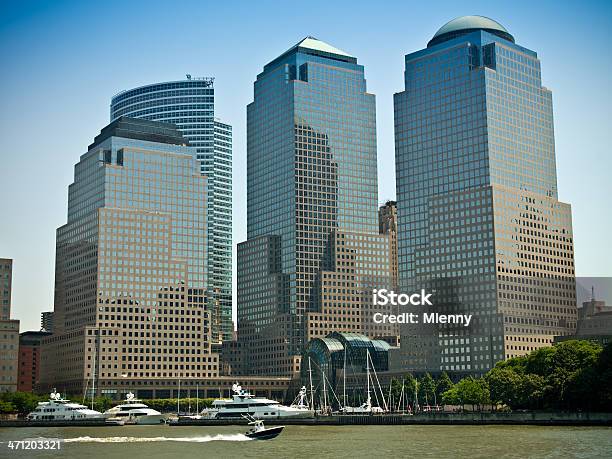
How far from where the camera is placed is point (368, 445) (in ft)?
453

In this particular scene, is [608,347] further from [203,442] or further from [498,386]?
[203,442]

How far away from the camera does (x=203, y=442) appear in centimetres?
15562

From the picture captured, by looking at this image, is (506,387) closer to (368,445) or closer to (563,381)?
(563,381)

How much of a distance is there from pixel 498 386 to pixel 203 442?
67923 mm

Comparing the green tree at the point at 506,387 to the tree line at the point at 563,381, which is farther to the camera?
the green tree at the point at 506,387

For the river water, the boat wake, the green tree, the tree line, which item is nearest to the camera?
the river water

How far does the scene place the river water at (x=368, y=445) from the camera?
4796 inches

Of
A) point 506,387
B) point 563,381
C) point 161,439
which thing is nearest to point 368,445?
point 161,439

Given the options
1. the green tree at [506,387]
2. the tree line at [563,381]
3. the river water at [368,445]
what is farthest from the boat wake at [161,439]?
the tree line at [563,381]

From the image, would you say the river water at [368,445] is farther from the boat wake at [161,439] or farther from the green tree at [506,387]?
the green tree at [506,387]

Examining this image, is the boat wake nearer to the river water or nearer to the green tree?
the river water

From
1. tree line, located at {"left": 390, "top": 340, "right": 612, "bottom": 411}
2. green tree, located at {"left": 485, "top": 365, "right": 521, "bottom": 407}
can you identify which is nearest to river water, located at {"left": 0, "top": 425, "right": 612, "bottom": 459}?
tree line, located at {"left": 390, "top": 340, "right": 612, "bottom": 411}

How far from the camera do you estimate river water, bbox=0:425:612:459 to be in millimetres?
121812

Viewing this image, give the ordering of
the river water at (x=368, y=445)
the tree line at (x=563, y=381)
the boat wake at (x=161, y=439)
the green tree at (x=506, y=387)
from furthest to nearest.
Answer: the green tree at (x=506, y=387) < the tree line at (x=563, y=381) < the boat wake at (x=161, y=439) < the river water at (x=368, y=445)
